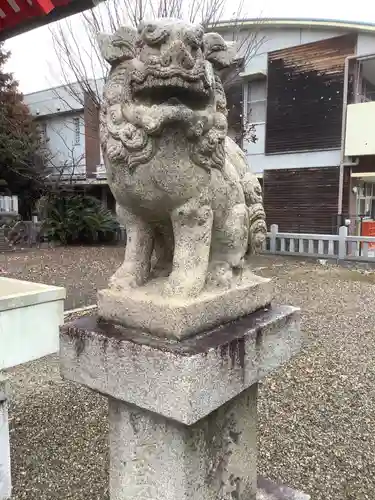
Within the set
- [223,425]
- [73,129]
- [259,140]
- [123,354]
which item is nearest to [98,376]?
[123,354]

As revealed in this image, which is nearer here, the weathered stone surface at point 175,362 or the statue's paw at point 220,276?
the weathered stone surface at point 175,362

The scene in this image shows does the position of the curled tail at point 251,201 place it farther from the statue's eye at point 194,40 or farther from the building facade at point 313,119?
the building facade at point 313,119

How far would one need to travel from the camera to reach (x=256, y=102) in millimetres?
11781

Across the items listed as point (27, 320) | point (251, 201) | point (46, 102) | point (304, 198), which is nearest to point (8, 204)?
point (46, 102)

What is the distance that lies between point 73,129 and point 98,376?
15.0 metres

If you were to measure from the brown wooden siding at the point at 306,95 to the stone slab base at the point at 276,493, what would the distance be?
9.81 meters

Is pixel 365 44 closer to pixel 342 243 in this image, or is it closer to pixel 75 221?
pixel 342 243

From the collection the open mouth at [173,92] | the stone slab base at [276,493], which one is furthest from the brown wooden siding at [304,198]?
the open mouth at [173,92]

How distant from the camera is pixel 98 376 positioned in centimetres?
139

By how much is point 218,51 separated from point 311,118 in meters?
10.1

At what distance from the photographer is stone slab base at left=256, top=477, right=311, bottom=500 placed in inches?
71.3

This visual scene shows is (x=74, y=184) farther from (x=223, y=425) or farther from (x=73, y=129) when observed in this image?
(x=223, y=425)

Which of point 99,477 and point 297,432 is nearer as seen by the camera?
point 99,477

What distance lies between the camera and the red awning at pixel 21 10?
122 inches
